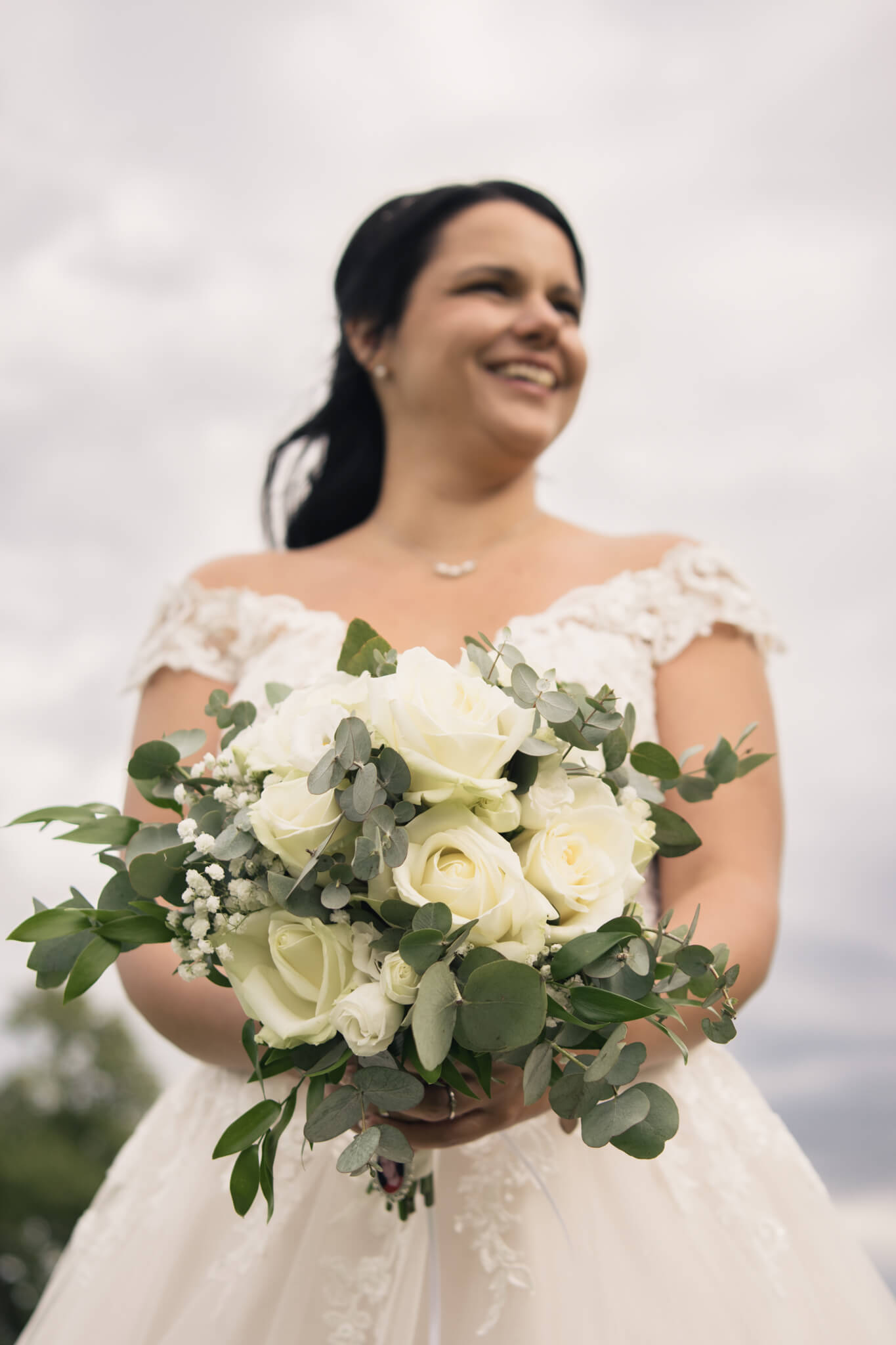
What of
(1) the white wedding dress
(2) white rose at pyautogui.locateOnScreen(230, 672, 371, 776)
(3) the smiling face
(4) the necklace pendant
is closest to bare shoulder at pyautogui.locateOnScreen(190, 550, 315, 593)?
(4) the necklace pendant

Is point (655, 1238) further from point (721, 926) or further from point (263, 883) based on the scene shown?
point (263, 883)

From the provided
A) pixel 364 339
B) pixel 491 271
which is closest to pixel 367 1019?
pixel 491 271

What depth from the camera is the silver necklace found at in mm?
2916

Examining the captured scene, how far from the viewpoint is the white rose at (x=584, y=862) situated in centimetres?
140

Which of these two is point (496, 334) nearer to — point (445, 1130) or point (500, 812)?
point (500, 812)

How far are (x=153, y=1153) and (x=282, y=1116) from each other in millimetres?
1181

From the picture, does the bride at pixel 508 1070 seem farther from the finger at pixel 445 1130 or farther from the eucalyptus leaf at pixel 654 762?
the eucalyptus leaf at pixel 654 762

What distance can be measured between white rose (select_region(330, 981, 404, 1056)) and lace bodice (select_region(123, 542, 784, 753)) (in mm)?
1152

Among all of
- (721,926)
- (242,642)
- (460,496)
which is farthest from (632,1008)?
(460,496)

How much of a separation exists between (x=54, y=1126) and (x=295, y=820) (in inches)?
705

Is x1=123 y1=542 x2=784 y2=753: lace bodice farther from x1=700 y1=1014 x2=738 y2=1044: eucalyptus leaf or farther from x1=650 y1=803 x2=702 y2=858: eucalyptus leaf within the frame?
x1=700 y1=1014 x2=738 y2=1044: eucalyptus leaf

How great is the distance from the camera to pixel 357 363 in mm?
3504

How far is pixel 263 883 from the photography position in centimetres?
146

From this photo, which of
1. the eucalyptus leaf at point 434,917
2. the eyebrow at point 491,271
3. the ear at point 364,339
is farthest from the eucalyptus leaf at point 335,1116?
the ear at point 364,339
